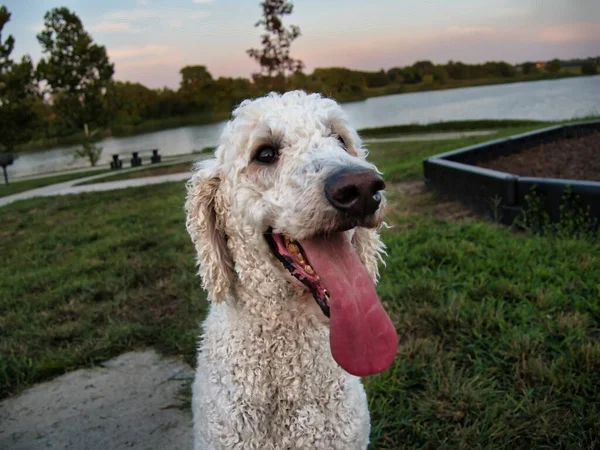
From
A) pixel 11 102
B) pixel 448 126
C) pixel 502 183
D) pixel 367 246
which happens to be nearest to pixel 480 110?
pixel 448 126

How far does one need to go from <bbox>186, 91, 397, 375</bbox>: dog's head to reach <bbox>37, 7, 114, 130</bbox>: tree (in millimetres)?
30790

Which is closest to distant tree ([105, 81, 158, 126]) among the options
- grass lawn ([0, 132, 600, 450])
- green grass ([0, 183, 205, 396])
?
green grass ([0, 183, 205, 396])

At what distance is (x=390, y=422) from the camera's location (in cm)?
239

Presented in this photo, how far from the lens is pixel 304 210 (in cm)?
148

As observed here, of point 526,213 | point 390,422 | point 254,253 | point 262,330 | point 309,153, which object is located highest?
point 309,153

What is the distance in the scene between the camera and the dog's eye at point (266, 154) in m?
1.77

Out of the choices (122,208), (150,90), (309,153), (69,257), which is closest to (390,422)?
(309,153)

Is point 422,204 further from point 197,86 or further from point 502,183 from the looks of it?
point 197,86

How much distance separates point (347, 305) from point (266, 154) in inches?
24.4

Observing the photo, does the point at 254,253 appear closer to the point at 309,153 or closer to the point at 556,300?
the point at 309,153

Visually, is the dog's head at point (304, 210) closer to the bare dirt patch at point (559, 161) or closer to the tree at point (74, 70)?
the bare dirt patch at point (559, 161)

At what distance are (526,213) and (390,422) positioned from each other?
10.1 feet

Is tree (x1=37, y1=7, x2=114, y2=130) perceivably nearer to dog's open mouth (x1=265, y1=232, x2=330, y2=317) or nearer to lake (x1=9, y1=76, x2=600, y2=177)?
lake (x1=9, y1=76, x2=600, y2=177)

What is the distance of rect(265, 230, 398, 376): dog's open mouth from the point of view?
5.00 ft
